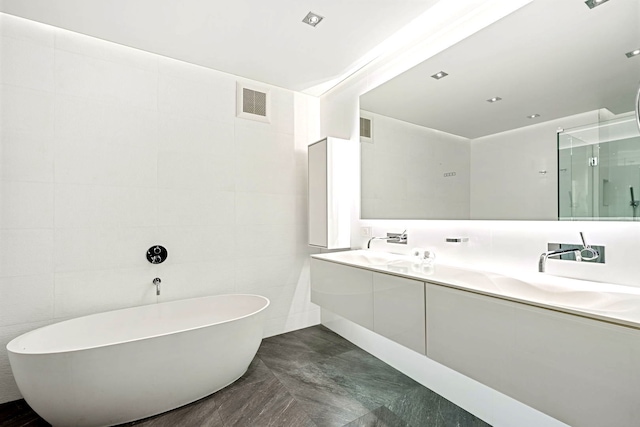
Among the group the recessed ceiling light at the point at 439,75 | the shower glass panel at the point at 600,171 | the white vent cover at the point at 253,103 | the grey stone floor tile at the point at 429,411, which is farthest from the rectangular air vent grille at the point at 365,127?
the grey stone floor tile at the point at 429,411

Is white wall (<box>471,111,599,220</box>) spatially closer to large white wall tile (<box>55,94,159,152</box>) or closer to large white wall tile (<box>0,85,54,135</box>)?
large white wall tile (<box>55,94,159,152</box>)

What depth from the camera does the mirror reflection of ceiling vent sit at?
273 cm

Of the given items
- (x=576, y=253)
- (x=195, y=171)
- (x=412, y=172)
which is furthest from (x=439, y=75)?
(x=195, y=171)

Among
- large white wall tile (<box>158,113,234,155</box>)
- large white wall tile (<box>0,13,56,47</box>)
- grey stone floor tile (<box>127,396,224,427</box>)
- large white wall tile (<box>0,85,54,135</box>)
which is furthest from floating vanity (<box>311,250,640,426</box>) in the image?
large white wall tile (<box>0,13,56,47</box>)

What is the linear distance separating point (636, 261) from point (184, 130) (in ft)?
9.71

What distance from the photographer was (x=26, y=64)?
2021 millimetres

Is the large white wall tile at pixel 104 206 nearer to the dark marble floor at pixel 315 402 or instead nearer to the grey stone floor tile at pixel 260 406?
the dark marble floor at pixel 315 402

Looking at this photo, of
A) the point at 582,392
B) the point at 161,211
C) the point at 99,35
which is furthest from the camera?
the point at 161,211

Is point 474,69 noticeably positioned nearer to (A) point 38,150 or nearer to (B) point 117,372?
(B) point 117,372

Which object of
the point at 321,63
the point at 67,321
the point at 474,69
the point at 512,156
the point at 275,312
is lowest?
the point at 275,312

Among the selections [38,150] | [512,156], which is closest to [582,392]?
[512,156]

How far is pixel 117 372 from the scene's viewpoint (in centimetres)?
163

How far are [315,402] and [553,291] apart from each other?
4.88 ft

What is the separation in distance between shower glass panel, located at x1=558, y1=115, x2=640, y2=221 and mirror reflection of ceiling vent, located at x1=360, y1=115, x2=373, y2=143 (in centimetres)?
145
